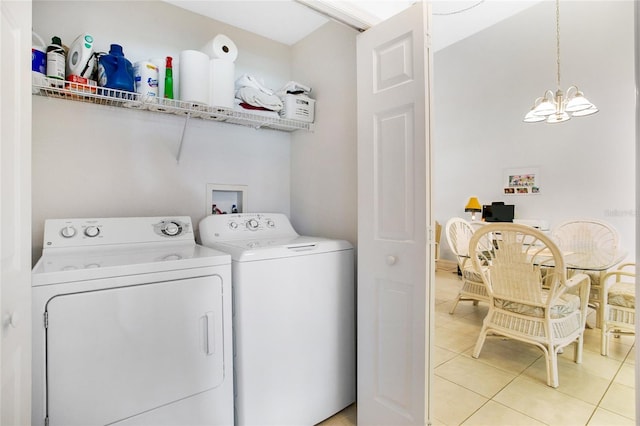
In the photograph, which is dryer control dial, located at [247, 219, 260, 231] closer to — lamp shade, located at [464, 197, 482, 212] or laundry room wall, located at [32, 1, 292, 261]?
laundry room wall, located at [32, 1, 292, 261]

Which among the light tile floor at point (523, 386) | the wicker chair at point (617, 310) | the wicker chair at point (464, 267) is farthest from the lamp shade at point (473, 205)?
the wicker chair at point (617, 310)

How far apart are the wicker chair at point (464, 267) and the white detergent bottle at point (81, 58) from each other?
306 centimetres

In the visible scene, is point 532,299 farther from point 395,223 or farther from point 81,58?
point 81,58

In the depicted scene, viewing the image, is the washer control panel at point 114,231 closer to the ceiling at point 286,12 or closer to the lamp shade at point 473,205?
the ceiling at point 286,12

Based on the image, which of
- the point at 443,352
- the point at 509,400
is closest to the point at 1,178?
the point at 509,400

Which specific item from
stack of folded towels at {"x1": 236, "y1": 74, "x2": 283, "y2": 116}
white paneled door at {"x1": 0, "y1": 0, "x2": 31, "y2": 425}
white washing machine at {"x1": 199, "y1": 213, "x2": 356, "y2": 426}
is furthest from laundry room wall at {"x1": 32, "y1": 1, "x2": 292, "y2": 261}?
white paneled door at {"x1": 0, "y1": 0, "x2": 31, "y2": 425}

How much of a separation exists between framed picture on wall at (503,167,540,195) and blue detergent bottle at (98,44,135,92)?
4855 mm

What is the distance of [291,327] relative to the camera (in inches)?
62.3

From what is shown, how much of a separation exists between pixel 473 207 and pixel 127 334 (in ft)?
16.2

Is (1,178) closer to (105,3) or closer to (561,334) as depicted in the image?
(105,3)

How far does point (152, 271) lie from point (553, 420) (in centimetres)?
218

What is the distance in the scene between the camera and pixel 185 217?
6.24ft

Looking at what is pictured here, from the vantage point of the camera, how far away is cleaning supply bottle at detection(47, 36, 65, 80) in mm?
1473

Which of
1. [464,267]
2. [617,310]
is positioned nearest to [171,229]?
[464,267]
